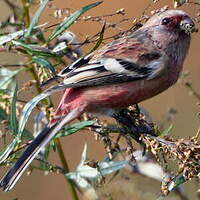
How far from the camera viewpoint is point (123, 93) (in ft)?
12.0

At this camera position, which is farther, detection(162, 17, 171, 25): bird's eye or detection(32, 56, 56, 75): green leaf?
detection(162, 17, 171, 25): bird's eye

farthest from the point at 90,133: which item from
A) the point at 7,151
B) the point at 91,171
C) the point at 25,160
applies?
the point at 7,151

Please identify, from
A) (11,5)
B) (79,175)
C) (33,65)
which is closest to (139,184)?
(79,175)

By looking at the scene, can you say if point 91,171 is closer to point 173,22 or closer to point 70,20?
point 70,20

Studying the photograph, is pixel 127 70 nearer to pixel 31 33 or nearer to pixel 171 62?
pixel 171 62

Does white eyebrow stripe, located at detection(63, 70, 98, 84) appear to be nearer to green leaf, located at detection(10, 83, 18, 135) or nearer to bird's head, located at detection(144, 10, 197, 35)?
green leaf, located at detection(10, 83, 18, 135)

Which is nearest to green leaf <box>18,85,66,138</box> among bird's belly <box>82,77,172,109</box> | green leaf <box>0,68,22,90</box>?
green leaf <box>0,68,22,90</box>

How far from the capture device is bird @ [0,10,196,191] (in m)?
3.55

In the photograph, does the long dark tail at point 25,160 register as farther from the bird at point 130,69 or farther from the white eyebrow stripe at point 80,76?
the white eyebrow stripe at point 80,76

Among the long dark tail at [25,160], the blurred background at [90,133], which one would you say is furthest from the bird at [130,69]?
the blurred background at [90,133]

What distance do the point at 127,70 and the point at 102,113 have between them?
30 cm

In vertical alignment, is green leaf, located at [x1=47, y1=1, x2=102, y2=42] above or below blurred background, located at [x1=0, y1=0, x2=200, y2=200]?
above

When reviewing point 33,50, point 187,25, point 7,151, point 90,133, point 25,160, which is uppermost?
point 33,50

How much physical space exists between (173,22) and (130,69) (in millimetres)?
401
